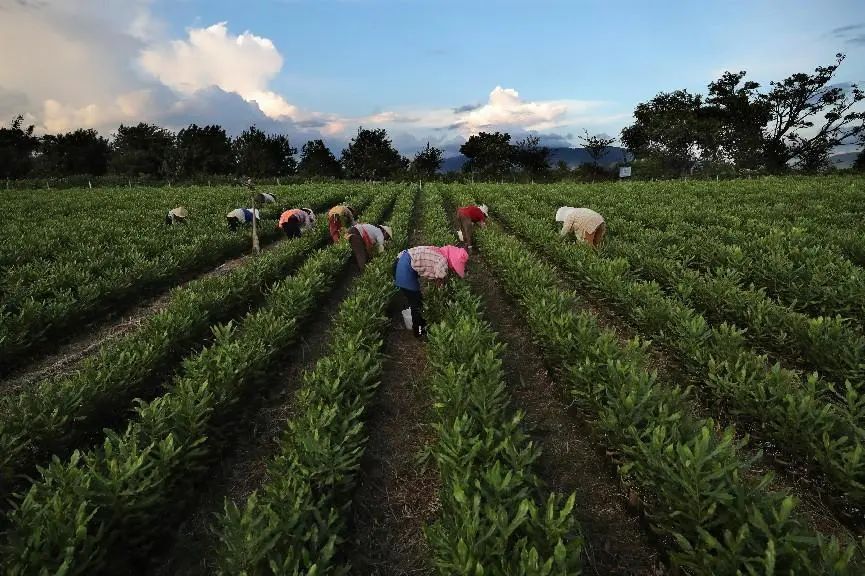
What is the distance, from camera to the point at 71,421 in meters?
4.17

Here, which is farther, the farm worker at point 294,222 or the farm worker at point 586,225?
the farm worker at point 294,222

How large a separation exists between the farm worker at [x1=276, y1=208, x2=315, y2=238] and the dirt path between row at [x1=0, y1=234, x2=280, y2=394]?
164 inches

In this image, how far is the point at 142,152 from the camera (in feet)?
223

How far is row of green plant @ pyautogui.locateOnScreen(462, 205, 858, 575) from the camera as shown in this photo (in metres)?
2.43

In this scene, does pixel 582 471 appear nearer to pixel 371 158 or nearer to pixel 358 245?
pixel 358 245

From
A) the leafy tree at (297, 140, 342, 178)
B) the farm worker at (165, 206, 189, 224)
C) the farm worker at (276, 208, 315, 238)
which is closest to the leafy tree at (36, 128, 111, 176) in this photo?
the leafy tree at (297, 140, 342, 178)

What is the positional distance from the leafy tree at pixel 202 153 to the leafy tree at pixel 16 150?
18.9 m

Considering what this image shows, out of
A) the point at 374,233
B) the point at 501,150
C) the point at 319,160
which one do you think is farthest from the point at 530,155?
the point at 374,233

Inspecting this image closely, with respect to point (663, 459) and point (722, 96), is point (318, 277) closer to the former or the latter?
point (663, 459)

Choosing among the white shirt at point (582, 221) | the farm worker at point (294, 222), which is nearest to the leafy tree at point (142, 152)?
the farm worker at point (294, 222)

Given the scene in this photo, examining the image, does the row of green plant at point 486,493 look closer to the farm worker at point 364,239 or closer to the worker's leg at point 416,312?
the worker's leg at point 416,312

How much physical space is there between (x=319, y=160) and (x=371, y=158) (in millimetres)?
12697

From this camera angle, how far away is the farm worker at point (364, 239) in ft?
30.6

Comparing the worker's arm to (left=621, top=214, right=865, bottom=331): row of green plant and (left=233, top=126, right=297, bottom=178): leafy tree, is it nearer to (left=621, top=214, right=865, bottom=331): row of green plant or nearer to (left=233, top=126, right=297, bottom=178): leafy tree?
(left=621, top=214, right=865, bottom=331): row of green plant
